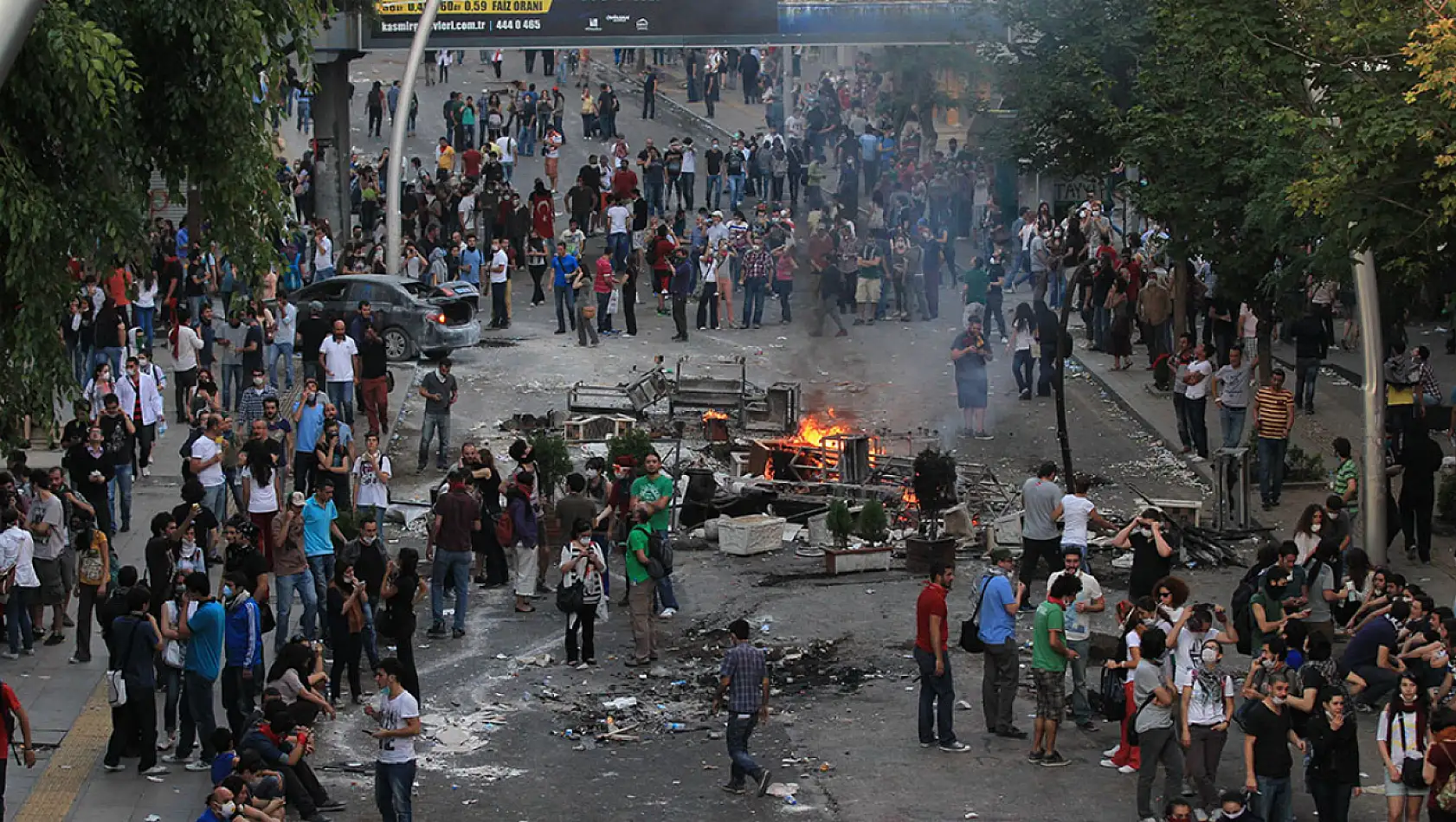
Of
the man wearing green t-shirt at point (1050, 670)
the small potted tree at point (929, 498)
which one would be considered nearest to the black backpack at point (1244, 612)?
the man wearing green t-shirt at point (1050, 670)

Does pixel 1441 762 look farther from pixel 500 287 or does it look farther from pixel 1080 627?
pixel 500 287

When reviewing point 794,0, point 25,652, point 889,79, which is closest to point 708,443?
point 25,652

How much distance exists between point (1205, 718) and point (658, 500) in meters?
6.56

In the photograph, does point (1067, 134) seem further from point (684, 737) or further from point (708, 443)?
point (684, 737)

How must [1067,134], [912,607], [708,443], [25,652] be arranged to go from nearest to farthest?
1. [25,652]
2. [912,607]
3. [708,443]
4. [1067,134]

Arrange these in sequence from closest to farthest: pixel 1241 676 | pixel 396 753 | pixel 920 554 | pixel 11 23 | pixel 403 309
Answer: pixel 11 23, pixel 396 753, pixel 1241 676, pixel 920 554, pixel 403 309

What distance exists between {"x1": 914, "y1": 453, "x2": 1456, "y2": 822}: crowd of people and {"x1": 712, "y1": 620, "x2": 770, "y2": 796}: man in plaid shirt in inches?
51.5

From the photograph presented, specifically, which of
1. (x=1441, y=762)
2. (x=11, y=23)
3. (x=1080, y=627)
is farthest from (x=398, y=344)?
(x=11, y=23)

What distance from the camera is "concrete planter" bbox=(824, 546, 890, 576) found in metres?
19.8

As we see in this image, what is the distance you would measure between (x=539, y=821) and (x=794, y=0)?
2575cm

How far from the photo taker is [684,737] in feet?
50.1

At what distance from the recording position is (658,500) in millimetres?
18562

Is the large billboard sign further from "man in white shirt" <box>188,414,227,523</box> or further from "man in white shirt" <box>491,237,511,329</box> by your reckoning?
"man in white shirt" <box>188,414,227,523</box>

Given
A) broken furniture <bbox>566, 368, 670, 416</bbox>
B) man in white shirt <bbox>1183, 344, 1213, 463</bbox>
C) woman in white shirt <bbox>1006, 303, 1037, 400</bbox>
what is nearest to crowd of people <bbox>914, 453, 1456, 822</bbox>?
man in white shirt <bbox>1183, 344, 1213, 463</bbox>
